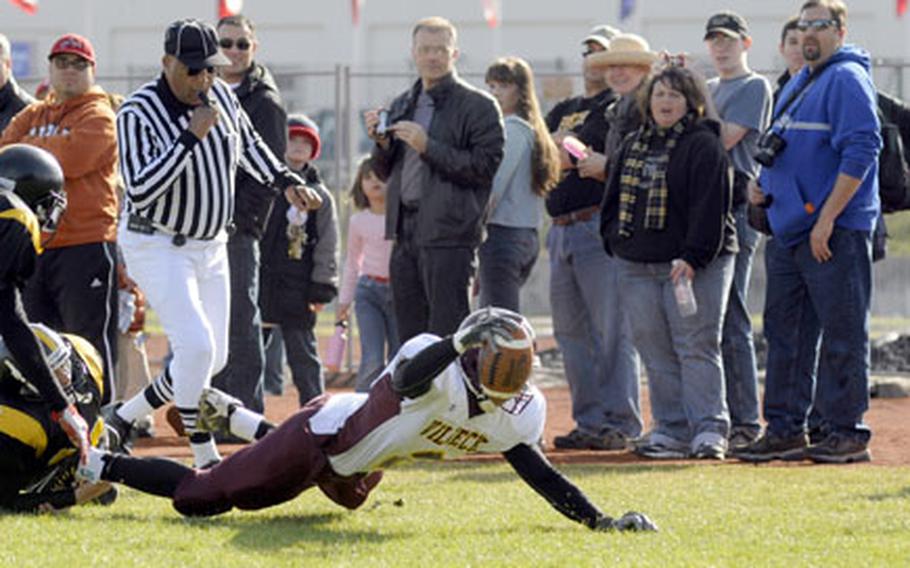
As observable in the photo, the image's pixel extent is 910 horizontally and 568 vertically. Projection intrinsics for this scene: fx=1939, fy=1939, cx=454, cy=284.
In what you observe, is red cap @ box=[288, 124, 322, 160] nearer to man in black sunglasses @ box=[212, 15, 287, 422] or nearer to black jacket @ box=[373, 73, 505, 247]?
man in black sunglasses @ box=[212, 15, 287, 422]

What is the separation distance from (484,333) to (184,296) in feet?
8.11

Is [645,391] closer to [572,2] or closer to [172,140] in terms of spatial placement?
[172,140]

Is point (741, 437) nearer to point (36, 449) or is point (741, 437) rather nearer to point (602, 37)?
point (602, 37)

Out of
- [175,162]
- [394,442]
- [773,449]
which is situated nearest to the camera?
[394,442]

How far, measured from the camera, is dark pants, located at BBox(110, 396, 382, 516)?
25.1 ft

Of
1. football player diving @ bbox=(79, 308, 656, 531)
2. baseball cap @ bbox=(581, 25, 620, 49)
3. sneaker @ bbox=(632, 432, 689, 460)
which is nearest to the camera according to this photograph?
football player diving @ bbox=(79, 308, 656, 531)

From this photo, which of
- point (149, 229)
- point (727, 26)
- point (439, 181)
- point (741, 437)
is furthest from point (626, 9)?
point (149, 229)

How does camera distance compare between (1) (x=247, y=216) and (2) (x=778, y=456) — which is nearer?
(2) (x=778, y=456)

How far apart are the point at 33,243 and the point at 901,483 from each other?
4152 mm

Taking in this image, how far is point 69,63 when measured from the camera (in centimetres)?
1026

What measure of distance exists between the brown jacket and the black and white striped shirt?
3.19 feet

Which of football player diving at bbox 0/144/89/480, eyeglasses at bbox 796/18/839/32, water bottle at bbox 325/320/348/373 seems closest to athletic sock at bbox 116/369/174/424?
football player diving at bbox 0/144/89/480

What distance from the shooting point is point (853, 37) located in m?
32.2

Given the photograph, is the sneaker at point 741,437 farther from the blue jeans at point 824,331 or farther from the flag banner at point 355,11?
the flag banner at point 355,11
